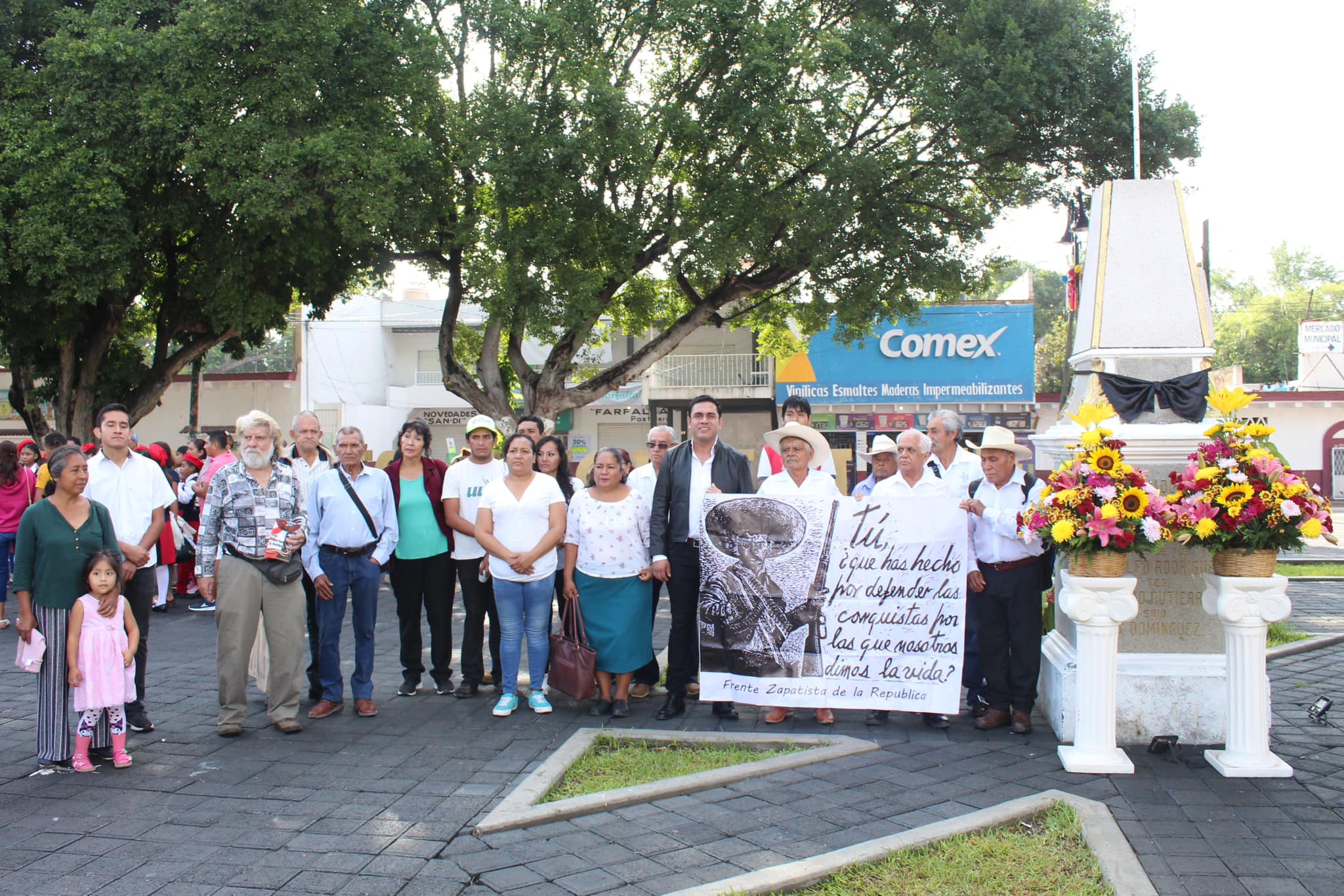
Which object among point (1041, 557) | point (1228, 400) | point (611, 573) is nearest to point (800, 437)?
point (611, 573)

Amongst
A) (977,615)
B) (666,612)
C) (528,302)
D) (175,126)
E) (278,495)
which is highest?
(175,126)

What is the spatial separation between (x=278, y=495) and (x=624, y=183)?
1324 cm

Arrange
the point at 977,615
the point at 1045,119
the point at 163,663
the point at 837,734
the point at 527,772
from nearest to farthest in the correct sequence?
the point at 527,772 → the point at 837,734 → the point at 977,615 → the point at 163,663 → the point at 1045,119

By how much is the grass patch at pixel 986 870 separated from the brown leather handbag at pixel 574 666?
266cm

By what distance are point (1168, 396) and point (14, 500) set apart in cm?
1043

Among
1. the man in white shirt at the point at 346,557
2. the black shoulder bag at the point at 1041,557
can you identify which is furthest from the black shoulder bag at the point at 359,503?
the black shoulder bag at the point at 1041,557

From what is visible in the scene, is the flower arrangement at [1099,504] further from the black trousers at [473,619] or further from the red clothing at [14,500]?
the red clothing at [14,500]

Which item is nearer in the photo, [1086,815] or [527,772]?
[1086,815]

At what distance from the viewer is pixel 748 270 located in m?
20.2

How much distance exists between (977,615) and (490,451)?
339cm

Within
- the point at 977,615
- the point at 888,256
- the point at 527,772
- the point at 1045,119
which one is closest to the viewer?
the point at 527,772

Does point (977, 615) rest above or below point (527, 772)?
above

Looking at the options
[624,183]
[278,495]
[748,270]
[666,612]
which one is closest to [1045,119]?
[748,270]

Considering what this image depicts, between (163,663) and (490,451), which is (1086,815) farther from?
(163,663)
